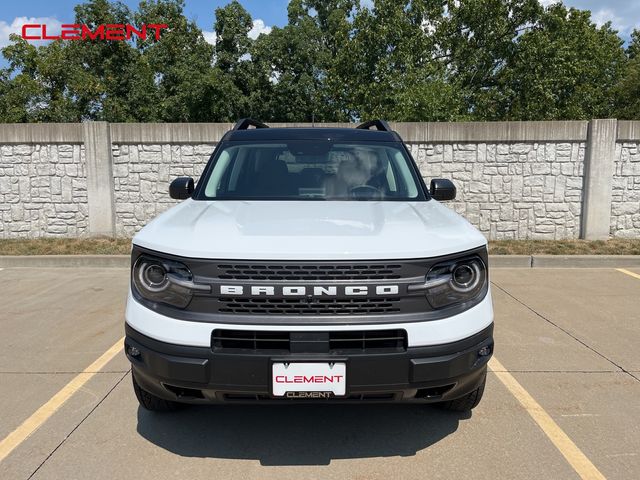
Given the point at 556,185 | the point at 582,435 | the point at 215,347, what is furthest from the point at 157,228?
the point at 556,185

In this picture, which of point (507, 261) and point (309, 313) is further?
point (507, 261)

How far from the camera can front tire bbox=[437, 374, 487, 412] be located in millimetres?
3111

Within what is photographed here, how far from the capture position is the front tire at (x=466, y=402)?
311 cm

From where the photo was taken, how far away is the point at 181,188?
388 centimetres

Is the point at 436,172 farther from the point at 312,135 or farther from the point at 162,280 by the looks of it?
the point at 162,280

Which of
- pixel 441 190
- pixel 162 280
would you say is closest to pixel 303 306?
pixel 162 280

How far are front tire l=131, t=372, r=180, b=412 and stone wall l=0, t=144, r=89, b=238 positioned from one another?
7.27m

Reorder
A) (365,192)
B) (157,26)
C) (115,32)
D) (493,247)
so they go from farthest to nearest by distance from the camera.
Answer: (157,26), (115,32), (493,247), (365,192)

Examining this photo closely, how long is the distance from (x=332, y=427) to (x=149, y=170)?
7.44 metres

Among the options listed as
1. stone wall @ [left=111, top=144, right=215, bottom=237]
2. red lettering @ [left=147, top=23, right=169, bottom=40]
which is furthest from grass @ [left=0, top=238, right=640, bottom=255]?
red lettering @ [left=147, top=23, right=169, bottom=40]

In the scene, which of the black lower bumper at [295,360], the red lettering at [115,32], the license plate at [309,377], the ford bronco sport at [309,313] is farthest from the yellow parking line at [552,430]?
the red lettering at [115,32]

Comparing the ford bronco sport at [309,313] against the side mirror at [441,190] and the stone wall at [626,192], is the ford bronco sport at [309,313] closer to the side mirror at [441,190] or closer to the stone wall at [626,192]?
the side mirror at [441,190]

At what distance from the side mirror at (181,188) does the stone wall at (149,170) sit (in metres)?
5.52

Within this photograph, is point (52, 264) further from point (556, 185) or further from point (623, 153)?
point (623, 153)
